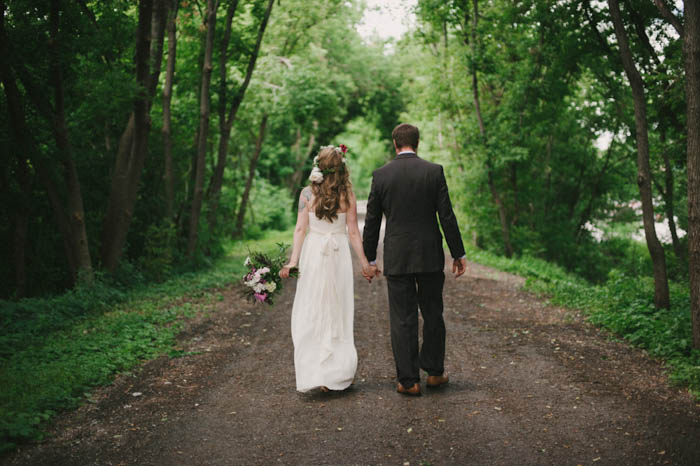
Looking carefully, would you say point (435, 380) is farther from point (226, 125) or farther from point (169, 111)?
point (226, 125)

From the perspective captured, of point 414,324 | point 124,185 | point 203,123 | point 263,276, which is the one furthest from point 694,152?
point 203,123

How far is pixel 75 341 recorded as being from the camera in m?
7.52

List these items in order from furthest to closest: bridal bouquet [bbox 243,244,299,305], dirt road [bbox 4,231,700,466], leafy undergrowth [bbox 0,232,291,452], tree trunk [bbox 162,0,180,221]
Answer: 1. tree trunk [bbox 162,0,180,221]
2. bridal bouquet [bbox 243,244,299,305]
3. leafy undergrowth [bbox 0,232,291,452]
4. dirt road [bbox 4,231,700,466]

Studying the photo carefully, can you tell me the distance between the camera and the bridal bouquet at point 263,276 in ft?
19.5

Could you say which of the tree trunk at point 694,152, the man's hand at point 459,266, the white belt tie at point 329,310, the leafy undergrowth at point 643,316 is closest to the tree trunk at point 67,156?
the white belt tie at point 329,310

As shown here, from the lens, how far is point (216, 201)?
18000mm

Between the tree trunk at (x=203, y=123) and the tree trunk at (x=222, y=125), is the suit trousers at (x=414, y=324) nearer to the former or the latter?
the tree trunk at (x=203, y=123)

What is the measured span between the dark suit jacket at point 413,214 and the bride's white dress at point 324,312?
0.43m

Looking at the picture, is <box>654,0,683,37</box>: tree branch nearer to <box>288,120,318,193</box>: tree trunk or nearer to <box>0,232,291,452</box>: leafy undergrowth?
<box>0,232,291,452</box>: leafy undergrowth

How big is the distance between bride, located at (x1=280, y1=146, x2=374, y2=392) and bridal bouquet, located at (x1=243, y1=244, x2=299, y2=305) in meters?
0.18

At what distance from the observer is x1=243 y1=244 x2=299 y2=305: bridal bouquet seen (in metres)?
5.95

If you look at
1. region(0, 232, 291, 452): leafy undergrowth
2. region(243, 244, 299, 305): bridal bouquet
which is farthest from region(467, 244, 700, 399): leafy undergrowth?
region(0, 232, 291, 452): leafy undergrowth

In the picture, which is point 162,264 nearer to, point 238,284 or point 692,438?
point 238,284

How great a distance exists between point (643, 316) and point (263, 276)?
17.7 ft
